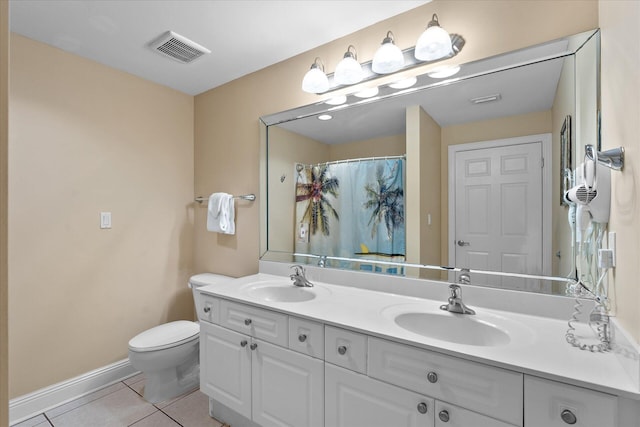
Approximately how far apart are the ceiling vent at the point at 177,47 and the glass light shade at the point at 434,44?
1372 millimetres

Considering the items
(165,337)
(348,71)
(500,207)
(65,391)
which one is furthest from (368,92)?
(65,391)

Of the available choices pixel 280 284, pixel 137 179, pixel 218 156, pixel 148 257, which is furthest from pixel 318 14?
pixel 148 257

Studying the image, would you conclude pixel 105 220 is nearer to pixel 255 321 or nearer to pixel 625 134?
pixel 255 321

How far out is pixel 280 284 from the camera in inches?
74.7

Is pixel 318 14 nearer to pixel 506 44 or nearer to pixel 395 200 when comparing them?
pixel 506 44

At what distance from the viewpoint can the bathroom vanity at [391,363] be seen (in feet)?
2.75

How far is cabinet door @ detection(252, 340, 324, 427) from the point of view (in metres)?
1.28

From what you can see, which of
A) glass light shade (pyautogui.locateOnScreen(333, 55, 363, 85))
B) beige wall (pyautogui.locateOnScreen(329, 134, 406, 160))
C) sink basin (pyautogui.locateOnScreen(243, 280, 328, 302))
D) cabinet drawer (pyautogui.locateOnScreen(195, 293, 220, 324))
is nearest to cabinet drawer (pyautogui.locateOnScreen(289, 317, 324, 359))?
sink basin (pyautogui.locateOnScreen(243, 280, 328, 302))

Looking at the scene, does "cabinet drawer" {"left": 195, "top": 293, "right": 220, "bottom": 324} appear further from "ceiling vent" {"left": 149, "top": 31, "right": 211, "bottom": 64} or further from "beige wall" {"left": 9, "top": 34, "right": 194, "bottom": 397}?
"ceiling vent" {"left": 149, "top": 31, "right": 211, "bottom": 64}

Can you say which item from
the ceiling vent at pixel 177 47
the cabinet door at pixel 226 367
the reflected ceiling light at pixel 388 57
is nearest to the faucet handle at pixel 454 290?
the cabinet door at pixel 226 367

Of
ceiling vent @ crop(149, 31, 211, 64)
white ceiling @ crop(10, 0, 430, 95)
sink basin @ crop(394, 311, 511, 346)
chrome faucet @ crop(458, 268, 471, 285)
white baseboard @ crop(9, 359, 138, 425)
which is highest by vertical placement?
white ceiling @ crop(10, 0, 430, 95)

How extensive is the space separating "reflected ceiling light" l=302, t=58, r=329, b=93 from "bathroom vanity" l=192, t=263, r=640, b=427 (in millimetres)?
1158

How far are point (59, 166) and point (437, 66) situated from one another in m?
2.38

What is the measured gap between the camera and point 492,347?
3.23 feet
